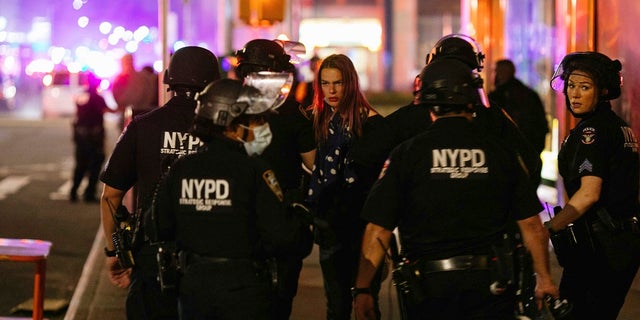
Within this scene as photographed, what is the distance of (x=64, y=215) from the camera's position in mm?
16156

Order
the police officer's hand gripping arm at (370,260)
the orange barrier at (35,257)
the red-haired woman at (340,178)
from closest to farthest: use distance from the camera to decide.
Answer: the police officer's hand gripping arm at (370,260) → the red-haired woman at (340,178) → the orange barrier at (35,257)

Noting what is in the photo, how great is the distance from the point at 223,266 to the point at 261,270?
168 mm

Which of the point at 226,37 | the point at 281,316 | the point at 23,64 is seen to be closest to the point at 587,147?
the point at 281,316

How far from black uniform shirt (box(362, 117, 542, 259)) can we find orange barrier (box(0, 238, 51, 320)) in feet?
10.3

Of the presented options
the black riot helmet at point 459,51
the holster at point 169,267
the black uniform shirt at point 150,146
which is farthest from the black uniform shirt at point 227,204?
the black riot helmet at point 459,51

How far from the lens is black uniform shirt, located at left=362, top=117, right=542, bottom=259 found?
462 centimetres

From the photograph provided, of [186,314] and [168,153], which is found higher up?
[168,153]

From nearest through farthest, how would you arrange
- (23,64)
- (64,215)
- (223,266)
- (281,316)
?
(223,266) → (281,316) → (64,215) → (23,64)

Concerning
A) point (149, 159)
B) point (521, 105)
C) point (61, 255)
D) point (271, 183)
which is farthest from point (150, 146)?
point (61, 255)

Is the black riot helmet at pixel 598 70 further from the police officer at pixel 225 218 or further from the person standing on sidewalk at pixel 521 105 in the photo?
the person standing on sidewalk at pixel 521 105

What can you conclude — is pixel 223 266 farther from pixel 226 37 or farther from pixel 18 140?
pixel 18 140

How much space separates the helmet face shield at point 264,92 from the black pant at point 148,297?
1.01m

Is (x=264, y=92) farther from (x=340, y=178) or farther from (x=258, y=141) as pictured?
(x=340, y=178)

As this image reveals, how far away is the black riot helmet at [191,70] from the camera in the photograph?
5.86 meters
